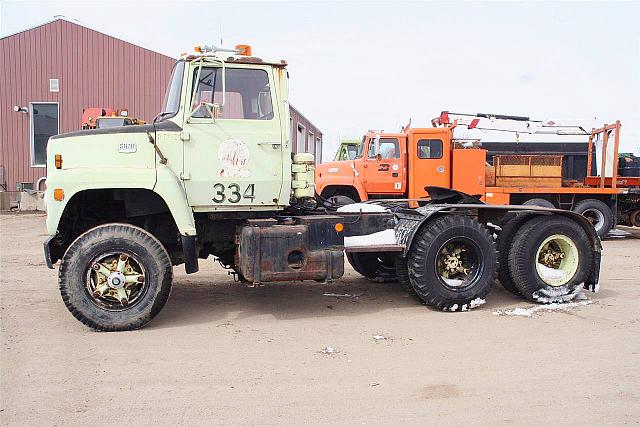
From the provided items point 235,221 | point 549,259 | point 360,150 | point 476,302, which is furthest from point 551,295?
point 360,150

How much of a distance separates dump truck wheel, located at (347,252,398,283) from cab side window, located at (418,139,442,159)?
18.0 feet

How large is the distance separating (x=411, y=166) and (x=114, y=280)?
8.94 meters

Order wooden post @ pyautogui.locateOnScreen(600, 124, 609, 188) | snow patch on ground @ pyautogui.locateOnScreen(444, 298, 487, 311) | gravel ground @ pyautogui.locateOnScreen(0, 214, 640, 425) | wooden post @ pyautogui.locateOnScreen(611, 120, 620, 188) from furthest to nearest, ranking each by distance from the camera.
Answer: wooden post @ pyautogui.locateOnScreen(600, 124, 609, 188) < wooden post @ pyautogui.locateOnScreen(611, 120, 620, 188) < snow patch on ground @ pyautogui.locateOnScreen(444, 298, 487, 311) < gravel ground @ pyautogui.locateOnScreen(0, 214, 640, 425)

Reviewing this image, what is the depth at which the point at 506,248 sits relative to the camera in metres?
7.12

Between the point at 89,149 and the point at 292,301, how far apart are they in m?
2.99

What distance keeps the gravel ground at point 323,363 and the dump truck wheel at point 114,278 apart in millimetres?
213

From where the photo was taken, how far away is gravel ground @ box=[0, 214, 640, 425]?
151 inches

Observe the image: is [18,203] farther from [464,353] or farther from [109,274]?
[464,353]

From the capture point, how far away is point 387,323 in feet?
19.9

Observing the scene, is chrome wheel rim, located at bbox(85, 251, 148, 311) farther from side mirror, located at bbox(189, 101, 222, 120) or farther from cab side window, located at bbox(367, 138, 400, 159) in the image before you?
cab side window, located at bbox(367, 138, 400, 159)

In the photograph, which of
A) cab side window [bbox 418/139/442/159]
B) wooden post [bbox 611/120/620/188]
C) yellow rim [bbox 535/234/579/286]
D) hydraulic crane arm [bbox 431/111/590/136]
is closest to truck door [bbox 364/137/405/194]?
cab side window [bbox 418/139/442/159]

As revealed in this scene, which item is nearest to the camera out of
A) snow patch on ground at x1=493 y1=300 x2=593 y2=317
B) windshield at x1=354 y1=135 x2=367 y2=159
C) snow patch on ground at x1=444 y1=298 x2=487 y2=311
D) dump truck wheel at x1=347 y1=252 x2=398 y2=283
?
snow patch on ground at x1=493 y1=300 x2=593 y2=317

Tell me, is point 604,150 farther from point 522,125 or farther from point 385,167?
point 385,167

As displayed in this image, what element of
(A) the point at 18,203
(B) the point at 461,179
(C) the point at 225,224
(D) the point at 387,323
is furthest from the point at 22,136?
(D) the point at 387,323
